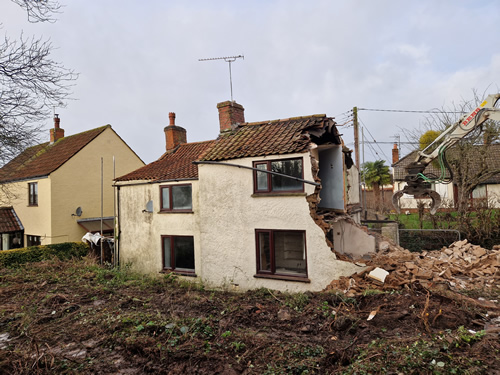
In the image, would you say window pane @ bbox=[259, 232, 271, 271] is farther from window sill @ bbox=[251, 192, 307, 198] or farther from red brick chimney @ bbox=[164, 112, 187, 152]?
red brick chimney @ bbox=[164, 112, 187, 152]

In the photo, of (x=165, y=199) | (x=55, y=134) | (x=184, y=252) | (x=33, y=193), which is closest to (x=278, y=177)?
(x=184, y=252)

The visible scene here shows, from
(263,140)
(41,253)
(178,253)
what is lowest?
(41,253)

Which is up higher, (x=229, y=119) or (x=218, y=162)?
(x=229, y=119)

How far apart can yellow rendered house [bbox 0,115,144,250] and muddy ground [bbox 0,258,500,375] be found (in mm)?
9445

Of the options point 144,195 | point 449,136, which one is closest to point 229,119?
point 144,195

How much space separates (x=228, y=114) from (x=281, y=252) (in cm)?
676

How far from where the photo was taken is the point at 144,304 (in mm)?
8750

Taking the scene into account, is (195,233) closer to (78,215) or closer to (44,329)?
(44,329)

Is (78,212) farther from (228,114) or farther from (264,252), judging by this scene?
(264,252)

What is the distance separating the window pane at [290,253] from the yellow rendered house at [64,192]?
449 inches

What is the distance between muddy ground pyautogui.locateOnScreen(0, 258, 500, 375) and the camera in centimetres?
505

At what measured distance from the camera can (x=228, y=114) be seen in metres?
14.2

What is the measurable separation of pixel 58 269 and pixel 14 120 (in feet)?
28.2

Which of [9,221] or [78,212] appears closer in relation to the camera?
[78,212]
